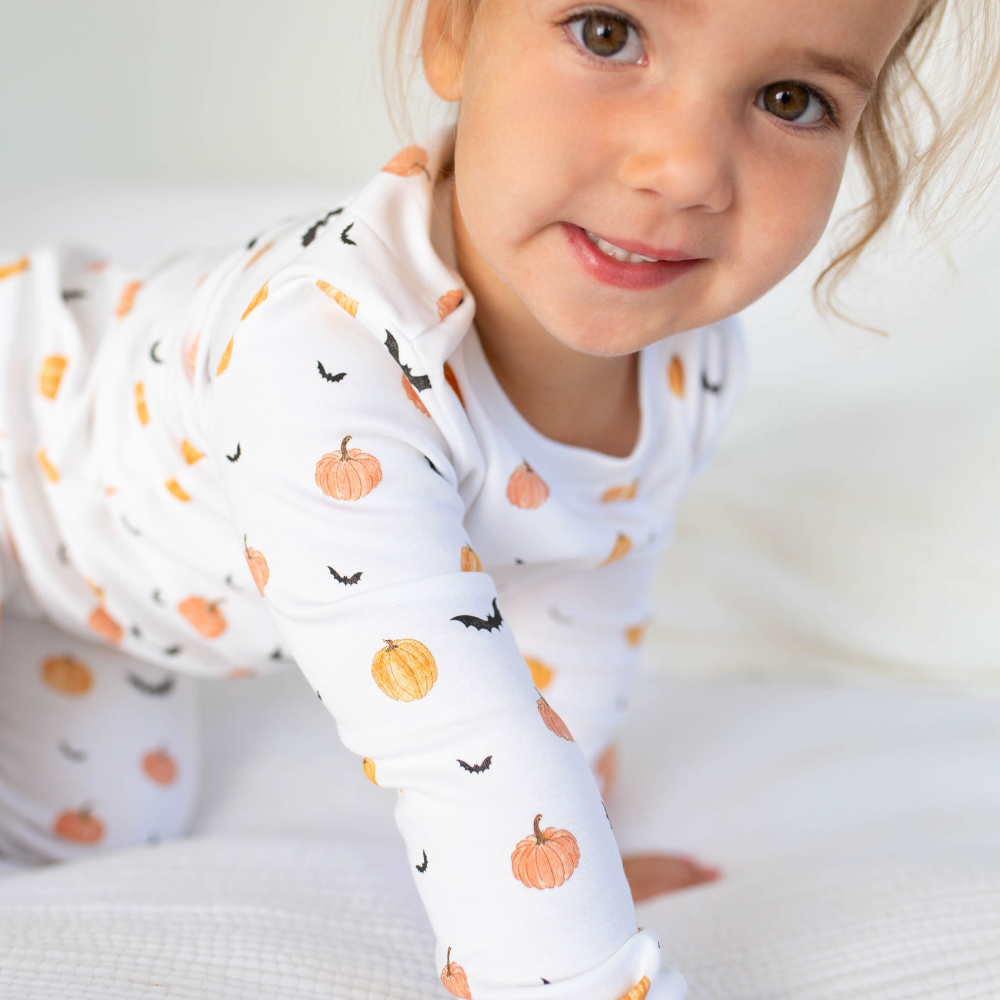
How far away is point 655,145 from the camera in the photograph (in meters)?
0.43

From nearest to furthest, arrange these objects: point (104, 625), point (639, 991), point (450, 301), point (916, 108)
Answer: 1. point (639, 991)
2. point (450, 301)
3. point (916, 108)
4. point (104, 625)

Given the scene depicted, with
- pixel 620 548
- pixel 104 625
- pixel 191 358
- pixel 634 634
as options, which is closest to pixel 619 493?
pixel 620 548

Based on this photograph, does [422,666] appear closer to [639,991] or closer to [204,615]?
[639,991]

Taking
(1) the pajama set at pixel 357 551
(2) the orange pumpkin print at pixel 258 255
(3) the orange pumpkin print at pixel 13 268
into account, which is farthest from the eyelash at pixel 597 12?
(3) the orange pumpkin print at pixel 13 268

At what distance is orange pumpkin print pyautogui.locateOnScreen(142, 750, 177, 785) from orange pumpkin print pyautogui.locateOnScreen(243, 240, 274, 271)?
1.25 ft

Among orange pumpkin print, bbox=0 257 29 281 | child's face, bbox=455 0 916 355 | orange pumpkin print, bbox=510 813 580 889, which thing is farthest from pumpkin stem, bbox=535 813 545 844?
orange pumpkin print, bbox=0 257 29 281

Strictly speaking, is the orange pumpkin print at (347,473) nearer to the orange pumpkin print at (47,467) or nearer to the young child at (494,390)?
the young child at (494,390)

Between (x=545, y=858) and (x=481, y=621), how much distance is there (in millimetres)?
99

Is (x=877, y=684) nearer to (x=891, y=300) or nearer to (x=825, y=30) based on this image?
(x=891, y=300)

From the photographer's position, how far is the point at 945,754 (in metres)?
0.78

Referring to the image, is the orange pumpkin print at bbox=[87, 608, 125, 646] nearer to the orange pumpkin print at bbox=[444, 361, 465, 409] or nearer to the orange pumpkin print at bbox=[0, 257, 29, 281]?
the orange pumpkin print at bbox=[0, 257, 29, 281]

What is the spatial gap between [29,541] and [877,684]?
676 millimetres

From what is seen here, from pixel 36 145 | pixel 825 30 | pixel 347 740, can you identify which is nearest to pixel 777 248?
pixel 825 30

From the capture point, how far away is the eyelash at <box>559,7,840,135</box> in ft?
1.41
